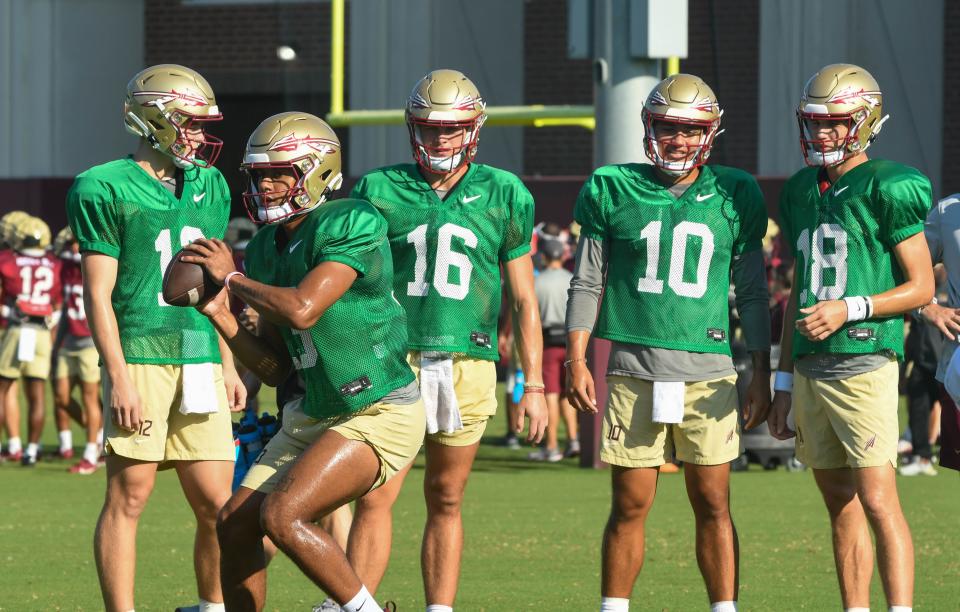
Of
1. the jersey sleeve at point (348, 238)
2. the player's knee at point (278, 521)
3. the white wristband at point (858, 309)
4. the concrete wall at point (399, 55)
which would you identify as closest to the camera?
the player's knee at point (278, 521)

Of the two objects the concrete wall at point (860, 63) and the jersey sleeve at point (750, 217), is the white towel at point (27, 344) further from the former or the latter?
the concrete wall at point (860, 63)

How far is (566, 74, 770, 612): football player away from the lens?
5918 millimetres

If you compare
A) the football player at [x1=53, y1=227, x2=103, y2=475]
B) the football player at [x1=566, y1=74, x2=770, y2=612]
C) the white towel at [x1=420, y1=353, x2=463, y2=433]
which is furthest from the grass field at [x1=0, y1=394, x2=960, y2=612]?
the white towel at [x1=420, y1=353, x2=463, y2=433]

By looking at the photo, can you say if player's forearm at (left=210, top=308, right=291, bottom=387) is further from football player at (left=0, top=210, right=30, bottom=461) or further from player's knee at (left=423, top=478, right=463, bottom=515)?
football player at (left=0, top=210, right=30, bottom=461)

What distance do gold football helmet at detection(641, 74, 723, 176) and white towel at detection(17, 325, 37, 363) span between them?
7.66m

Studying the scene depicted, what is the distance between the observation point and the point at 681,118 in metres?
5.96

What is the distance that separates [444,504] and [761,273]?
142 centimetres

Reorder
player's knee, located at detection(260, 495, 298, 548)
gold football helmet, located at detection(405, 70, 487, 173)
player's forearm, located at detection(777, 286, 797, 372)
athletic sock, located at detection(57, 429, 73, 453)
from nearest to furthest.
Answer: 1. player's knee, located at detection(260, 495, 298, 548)
2. player's forearm, located at detection(777, 286, 797, 372)
3. gold football helmet, located at detection(405, 70, 487, 173)
4. athletic sock, located at detection(57, 429, 73, 453)

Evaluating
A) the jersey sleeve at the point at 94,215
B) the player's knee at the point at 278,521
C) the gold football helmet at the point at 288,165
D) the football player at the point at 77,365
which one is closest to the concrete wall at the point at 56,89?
the football player at the point at 77,365

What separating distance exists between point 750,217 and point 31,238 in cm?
803

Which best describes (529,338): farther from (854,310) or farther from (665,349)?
(854,310)

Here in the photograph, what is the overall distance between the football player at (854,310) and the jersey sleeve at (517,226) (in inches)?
39.0

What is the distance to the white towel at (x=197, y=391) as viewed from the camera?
589 cm

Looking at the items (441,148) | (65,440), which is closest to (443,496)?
(441,148)
